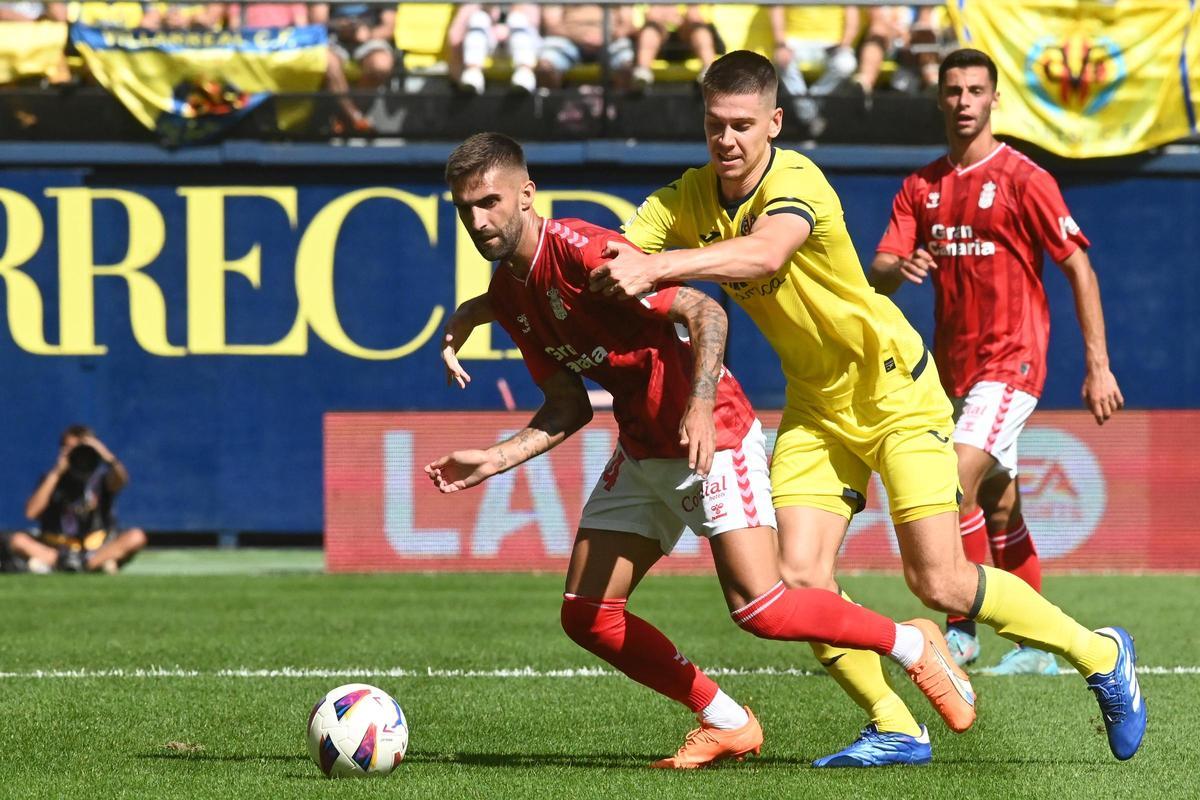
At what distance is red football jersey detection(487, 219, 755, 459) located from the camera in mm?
5637

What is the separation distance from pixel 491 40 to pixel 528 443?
1207 centimetres

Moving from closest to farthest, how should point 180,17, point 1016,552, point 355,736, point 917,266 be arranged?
→ point 355,736, point 917,266, point 1016,552, point 180,17

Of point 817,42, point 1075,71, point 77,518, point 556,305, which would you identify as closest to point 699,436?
point 556,305

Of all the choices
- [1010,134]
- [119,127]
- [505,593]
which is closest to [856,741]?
[505,593]

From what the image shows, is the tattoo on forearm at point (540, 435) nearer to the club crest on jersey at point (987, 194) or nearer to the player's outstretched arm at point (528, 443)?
the player's outstretched arm at point (528, 443)

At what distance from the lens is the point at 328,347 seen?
16688 mm

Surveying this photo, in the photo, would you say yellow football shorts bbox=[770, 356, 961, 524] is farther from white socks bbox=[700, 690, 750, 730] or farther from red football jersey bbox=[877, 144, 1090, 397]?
red football jersey bbox=[877, 144, 1090, 397]

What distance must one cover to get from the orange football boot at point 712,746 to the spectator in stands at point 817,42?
38.3 ft

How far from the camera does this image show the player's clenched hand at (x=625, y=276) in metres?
5.10

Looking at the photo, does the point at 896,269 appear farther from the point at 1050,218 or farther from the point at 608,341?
the point at 608,341

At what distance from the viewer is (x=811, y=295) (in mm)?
6156

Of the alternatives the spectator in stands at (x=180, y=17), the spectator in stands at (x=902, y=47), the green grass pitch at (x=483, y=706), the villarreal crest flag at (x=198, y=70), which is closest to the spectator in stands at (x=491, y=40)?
the villarreal crest flag at (x=198, y=70)

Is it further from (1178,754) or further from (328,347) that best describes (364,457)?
(1178,754)

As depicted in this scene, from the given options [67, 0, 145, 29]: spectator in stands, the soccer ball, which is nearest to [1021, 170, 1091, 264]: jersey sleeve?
the soccer ball
